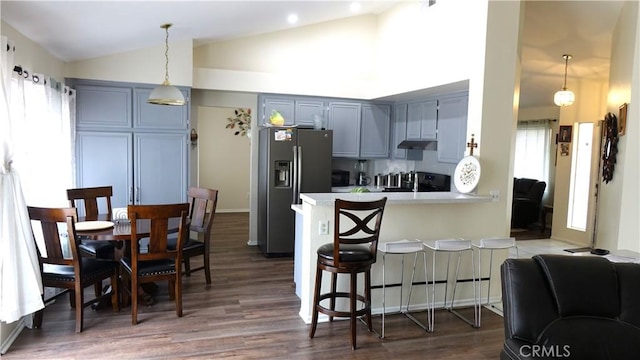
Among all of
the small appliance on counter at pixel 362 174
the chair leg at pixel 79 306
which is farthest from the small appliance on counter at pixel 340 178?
the chair leg at pixel 79 306

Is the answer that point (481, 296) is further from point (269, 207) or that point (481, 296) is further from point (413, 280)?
point (269, 207)

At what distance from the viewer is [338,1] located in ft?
16.8

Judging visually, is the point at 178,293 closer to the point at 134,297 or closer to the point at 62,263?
the point at 134,297

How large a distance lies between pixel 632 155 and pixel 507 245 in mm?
1944

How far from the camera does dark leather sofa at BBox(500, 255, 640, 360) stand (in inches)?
81.7

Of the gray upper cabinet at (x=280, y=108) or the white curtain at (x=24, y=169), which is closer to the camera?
the white curtain at (x=24, y=169)

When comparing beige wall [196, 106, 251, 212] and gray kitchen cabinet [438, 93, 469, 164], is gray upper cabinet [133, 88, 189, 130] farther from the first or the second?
beige wall [196, 106, 251, 212]

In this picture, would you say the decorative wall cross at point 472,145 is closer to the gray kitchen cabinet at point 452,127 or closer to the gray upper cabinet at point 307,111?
the gray kitchen cabinet at point 452,127

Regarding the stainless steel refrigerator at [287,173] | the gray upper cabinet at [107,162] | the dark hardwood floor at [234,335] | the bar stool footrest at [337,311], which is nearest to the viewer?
the dark hardwood floor at [234,335]

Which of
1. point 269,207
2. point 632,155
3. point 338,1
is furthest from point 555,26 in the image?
point 269,207

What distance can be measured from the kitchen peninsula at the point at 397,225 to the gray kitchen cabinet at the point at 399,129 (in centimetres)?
247

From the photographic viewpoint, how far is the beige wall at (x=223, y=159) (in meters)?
9.10

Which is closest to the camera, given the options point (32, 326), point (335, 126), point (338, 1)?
point (32, 326)

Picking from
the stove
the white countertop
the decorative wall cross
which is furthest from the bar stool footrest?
the stove
